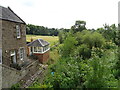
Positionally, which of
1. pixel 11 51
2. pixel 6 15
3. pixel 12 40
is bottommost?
pixel 11 51

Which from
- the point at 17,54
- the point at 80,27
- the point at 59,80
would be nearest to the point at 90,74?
the point at 59,80

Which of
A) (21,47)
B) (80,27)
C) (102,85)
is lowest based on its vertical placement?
(102,85)

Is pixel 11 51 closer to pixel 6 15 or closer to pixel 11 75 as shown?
pixel 11 75

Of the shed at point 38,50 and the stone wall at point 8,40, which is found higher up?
the stone wall at point 8,40

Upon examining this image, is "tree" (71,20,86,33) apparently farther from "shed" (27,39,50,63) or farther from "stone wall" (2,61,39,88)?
"stone wall" (2,61,39,88)

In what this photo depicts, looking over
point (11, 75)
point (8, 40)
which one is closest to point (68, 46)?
point (8, 40)

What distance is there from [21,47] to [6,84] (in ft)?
22.9

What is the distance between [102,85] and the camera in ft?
26.1

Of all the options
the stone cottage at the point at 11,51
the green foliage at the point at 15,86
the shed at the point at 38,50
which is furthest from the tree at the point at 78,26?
the green foliage at the point at 15,86

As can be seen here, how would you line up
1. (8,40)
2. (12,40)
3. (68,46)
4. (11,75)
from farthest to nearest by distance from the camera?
1. (68,46)
2. (12,40)
3. (8,40)
4. (11,75)

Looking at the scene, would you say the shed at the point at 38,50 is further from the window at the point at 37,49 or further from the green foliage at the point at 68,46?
the green foliage at the point at 68,46

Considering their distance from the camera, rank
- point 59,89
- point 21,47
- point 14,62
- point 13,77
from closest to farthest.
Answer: point 59,89
point 13,77
point 14,62
point 21,47

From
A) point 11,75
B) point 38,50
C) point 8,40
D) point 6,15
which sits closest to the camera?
point 11,75

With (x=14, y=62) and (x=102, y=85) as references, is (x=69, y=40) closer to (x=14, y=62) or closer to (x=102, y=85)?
(x=14, y=62)
